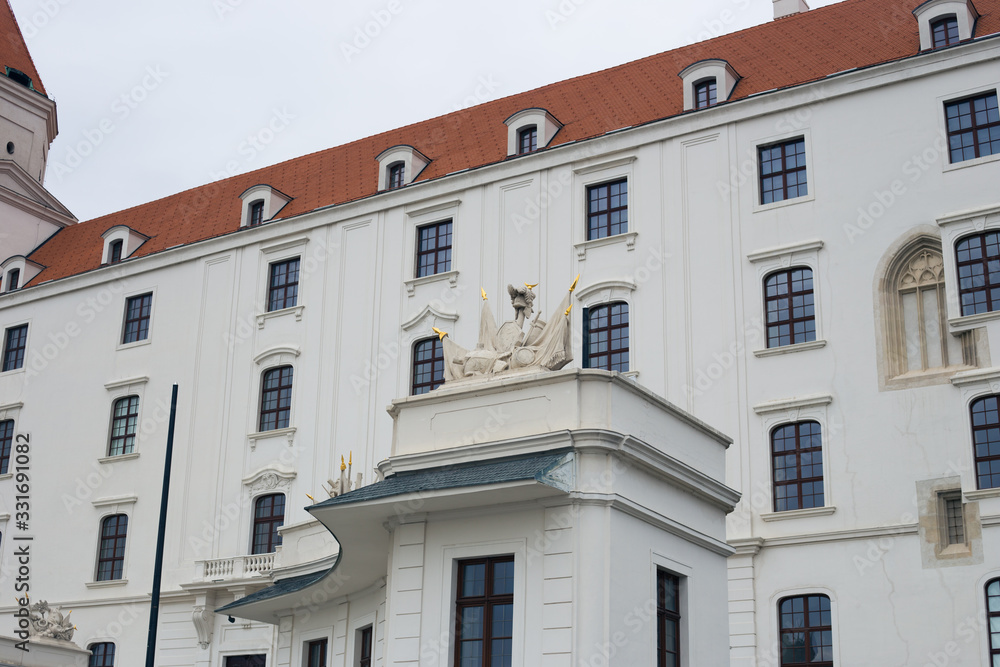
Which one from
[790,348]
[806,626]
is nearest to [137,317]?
[790,348]

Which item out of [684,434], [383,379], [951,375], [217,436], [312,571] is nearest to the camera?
[684,434]

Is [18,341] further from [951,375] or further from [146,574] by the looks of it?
[951,375]

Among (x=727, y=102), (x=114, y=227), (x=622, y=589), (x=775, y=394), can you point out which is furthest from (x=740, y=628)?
(x=114, y=227)

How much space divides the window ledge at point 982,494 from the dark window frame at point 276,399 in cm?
1944

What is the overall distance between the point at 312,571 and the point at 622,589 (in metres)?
8.09

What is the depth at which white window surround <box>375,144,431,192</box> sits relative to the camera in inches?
1470

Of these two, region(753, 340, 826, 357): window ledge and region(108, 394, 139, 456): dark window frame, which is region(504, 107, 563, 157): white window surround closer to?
region(753, 340, 826, 357): window ledge

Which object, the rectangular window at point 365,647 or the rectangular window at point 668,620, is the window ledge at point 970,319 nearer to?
the rectangular window at point 668,620

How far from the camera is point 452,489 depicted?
1725cm

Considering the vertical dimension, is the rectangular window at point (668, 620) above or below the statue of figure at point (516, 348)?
below

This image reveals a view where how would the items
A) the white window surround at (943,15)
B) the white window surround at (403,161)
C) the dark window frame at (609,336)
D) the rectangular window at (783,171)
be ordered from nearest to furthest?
the white window surround at (943,15)
the rectangular window at (783,171)
the dark window frame at (609,336)
the white window surround at (403,161)

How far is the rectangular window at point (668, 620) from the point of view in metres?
18.0

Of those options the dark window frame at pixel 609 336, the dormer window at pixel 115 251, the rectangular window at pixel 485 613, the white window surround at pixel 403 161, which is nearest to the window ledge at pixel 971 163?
the dark window frame at pixel 609 336

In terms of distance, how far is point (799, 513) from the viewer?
27.1 m
